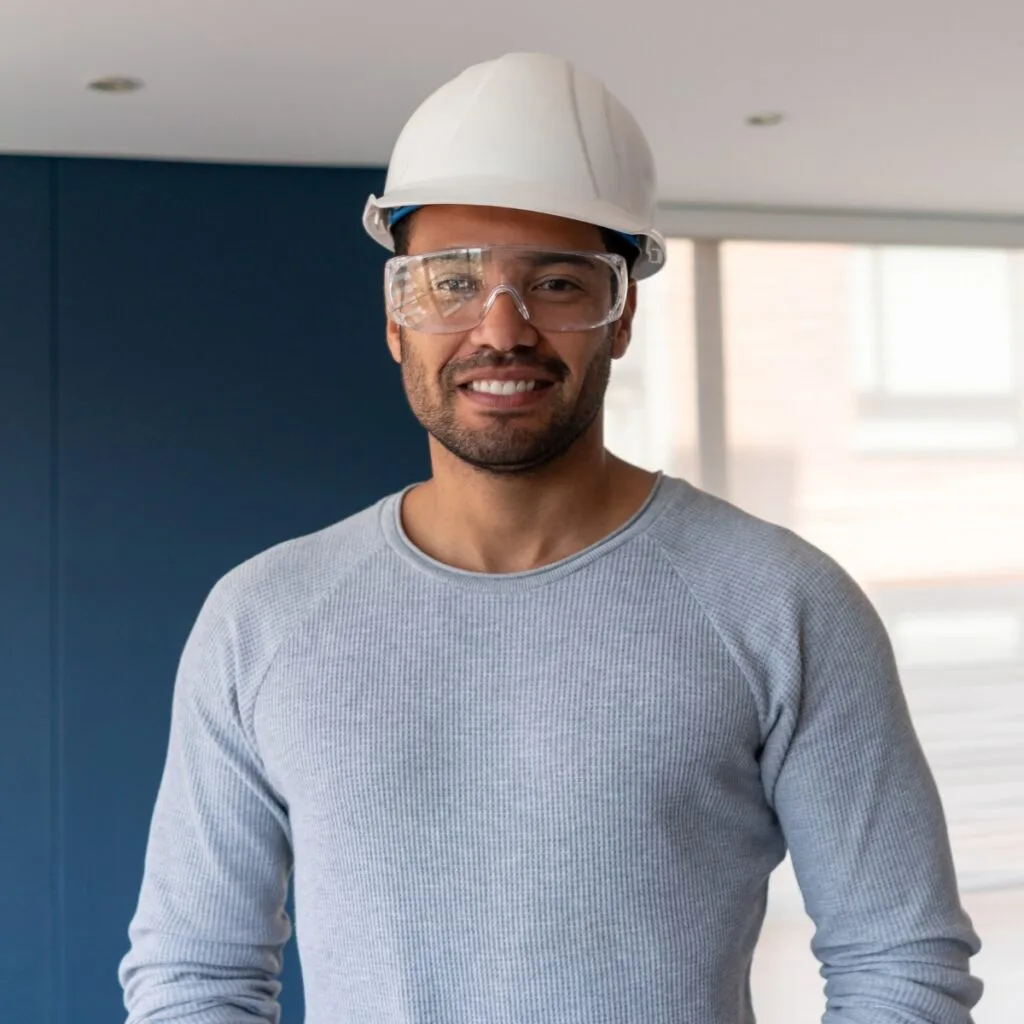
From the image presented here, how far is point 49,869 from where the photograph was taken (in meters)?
3.32

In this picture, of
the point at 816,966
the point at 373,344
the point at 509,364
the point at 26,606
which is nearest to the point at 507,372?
the point at 509,364

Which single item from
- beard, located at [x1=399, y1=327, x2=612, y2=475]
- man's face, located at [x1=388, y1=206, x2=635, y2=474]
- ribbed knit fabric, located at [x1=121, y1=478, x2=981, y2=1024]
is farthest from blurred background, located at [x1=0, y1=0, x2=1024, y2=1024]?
ribbed knit fabric, located at [x1=121, y1=478, x2=981, y2=1024]

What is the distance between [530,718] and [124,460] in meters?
2.31

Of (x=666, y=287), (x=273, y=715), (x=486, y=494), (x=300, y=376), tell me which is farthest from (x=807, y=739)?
(x=666, y=287)

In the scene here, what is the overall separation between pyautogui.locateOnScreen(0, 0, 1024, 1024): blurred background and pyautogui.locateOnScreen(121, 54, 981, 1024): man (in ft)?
4.00

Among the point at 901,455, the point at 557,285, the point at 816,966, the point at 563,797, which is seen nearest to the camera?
the point at 563,797

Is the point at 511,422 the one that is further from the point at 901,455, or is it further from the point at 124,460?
the point at 901,455

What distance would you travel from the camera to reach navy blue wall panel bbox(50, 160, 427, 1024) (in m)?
3.34

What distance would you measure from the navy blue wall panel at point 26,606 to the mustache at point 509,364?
227 centimetres

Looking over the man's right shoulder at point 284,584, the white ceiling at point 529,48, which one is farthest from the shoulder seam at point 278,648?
the white ceiling at point 529,48

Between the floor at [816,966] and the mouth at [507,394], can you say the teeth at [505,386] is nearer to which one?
the mouth at [507,394]

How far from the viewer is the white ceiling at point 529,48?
2.47 meters

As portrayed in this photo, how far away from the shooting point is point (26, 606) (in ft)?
10.9

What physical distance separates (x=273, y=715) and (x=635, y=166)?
2.26 ft
